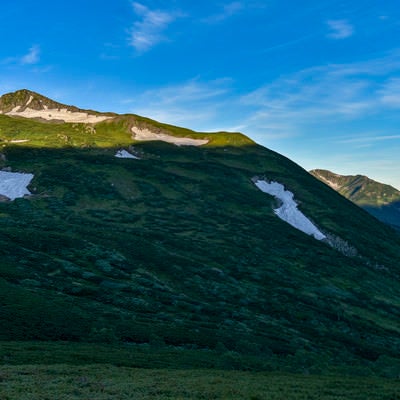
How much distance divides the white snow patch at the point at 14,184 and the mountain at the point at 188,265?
2.18 ft

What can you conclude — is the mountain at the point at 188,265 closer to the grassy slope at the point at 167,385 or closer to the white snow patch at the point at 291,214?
the white snow patch at the point at 291,214

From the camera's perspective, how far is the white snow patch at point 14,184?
135750mm

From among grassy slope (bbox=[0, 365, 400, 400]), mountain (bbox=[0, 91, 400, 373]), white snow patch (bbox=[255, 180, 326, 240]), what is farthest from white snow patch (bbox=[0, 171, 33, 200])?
grassy slope (bbox=[0, 365, 400, 400])

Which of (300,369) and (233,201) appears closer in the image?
(300,369)

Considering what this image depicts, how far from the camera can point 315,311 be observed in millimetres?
88375

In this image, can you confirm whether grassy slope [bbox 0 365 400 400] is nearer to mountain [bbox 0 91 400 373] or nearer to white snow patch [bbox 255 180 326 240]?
mountain [bbox 0 91 400 373]

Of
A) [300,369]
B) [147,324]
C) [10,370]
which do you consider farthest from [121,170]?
[10,370]

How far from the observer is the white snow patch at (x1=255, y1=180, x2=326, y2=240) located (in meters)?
162

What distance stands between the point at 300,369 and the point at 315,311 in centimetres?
4053

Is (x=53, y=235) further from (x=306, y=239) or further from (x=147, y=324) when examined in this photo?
(x=306, y=239)

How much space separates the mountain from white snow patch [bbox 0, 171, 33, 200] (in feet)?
2.18

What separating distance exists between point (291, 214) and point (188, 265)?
301 ft

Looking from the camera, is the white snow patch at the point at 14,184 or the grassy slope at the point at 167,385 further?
the white snow patch at the point at 14,184

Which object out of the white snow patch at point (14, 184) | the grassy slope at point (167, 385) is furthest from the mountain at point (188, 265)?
the grassy slope at point (167, 385)
